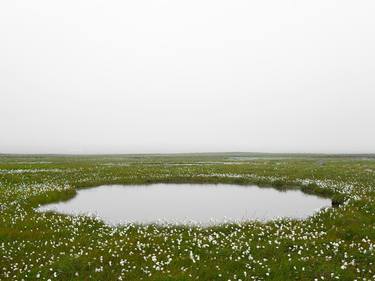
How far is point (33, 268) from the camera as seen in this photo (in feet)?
34.0

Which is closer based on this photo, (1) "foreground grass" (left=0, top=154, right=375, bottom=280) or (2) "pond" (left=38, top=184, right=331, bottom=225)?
(1) "foreground grass" (left=0, top=154, right=375, bottom=280)

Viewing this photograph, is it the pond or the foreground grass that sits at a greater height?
the foreground grass

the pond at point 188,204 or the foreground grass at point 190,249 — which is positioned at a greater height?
the foreground grass at point 190,249

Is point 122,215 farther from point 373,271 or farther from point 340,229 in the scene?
point 373,271

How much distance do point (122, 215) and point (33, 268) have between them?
9745mm

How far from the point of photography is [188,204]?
23.4 m

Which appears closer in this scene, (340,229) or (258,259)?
(258,259)

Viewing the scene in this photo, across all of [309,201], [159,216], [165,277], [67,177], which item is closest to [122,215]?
[159,216]

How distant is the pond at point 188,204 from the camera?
19.2m

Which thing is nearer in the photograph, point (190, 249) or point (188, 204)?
point (190, 249)

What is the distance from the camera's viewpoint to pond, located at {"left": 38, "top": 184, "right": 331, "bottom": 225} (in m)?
19.2

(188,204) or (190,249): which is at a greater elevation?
(190,249)

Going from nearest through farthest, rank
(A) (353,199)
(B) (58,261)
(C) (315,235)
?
(B) (58,261)
(C) (315,235)
(A) (353,199)

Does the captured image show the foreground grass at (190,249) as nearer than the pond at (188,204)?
Yes
